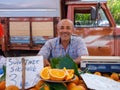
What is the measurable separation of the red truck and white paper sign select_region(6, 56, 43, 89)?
446cm

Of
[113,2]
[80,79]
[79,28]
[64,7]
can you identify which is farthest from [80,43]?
[113,2]

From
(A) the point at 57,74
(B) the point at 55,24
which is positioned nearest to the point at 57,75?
(A) the point at 57,74

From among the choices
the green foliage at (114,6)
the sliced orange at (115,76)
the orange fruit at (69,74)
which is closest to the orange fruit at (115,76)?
the sliced orange at (115,76)

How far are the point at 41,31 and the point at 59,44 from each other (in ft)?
10.7

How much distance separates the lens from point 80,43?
4328 millimetres

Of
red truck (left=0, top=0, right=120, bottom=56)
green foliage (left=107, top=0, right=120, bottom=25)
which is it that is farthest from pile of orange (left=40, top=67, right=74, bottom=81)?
green foliage (left=107, top=0, right=120, bottom=25)

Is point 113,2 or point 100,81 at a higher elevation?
point 113,2

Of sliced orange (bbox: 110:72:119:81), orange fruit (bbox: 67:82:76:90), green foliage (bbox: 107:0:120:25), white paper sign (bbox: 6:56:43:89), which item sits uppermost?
green foliage (bbox: 107:0:120:25)

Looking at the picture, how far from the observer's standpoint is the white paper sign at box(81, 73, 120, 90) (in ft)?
7.20

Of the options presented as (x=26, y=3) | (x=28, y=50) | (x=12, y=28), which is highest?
(x=26, y=3)

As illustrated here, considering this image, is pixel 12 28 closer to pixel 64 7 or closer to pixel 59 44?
pixel 64 7

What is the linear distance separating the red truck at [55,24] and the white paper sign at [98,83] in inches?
174

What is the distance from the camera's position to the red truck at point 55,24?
7145 millimetres

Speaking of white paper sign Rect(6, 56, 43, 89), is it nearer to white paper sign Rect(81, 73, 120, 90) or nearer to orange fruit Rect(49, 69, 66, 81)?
orange fruit Rect(49, 69, 66, 81)
